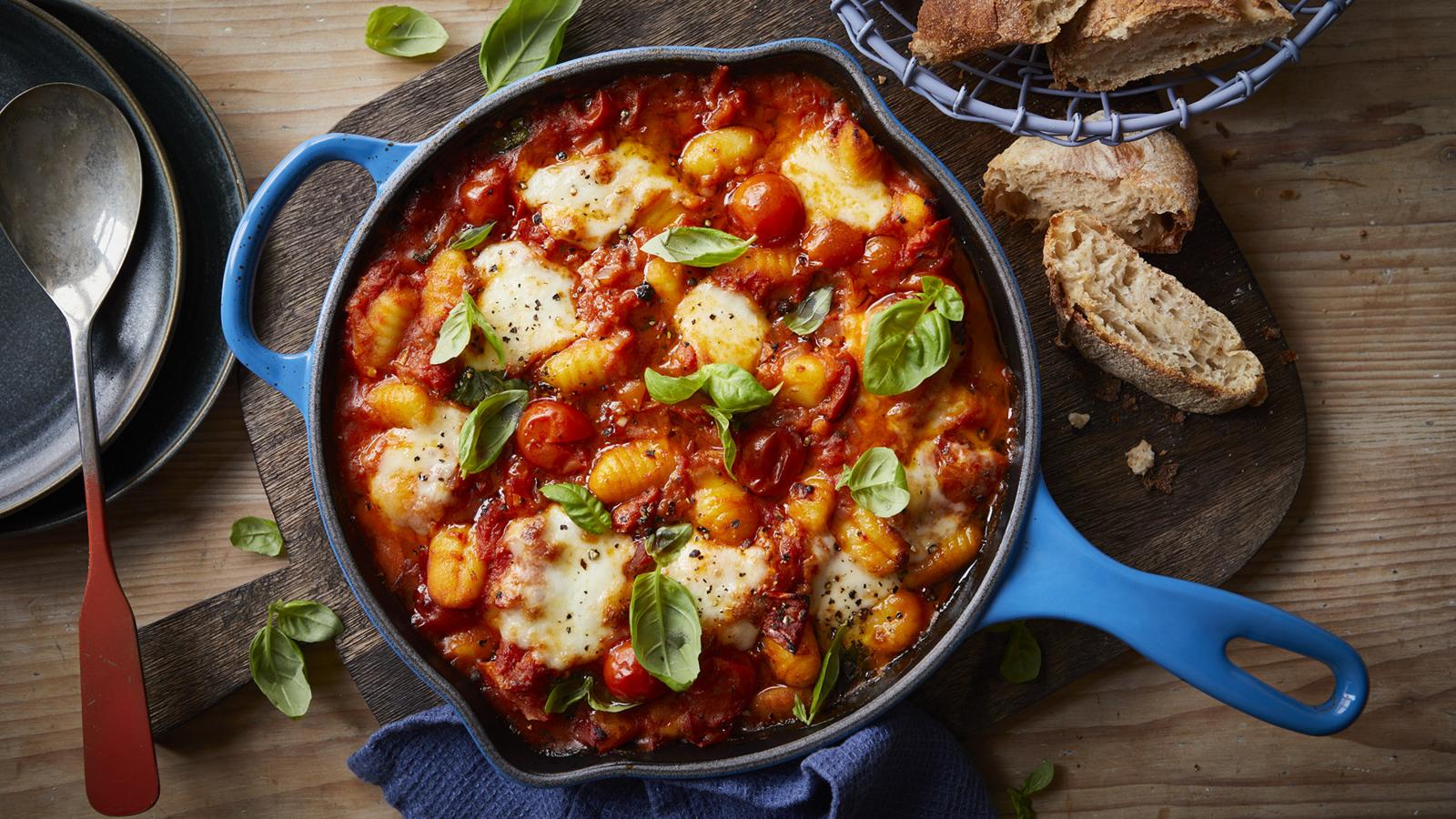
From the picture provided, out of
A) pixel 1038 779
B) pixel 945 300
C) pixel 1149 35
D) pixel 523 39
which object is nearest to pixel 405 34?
pixel 523 39

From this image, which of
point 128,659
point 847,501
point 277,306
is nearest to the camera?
point 847,501

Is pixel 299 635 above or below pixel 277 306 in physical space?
below

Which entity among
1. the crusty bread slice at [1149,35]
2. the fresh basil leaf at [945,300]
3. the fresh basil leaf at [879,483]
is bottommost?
the fresh basil leaf at [879,483]

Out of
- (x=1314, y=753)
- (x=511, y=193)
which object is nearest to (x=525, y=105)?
(x=511, y=193)

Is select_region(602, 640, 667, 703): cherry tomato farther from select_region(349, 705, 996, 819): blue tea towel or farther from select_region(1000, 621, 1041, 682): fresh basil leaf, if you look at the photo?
select_region(1000, 621, 1041, 682): fresh basil leaf

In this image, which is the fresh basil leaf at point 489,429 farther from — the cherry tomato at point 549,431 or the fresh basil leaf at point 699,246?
the fresh basil leaf at point 699,246

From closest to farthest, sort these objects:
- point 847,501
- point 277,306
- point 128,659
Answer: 1. point 847,501
2. point 128,659
3. point 277,306

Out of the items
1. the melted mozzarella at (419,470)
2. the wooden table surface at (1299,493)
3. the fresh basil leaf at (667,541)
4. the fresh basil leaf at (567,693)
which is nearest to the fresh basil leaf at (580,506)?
the fresh basil leaf at (667,541)

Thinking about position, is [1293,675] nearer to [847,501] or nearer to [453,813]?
[847,501]
